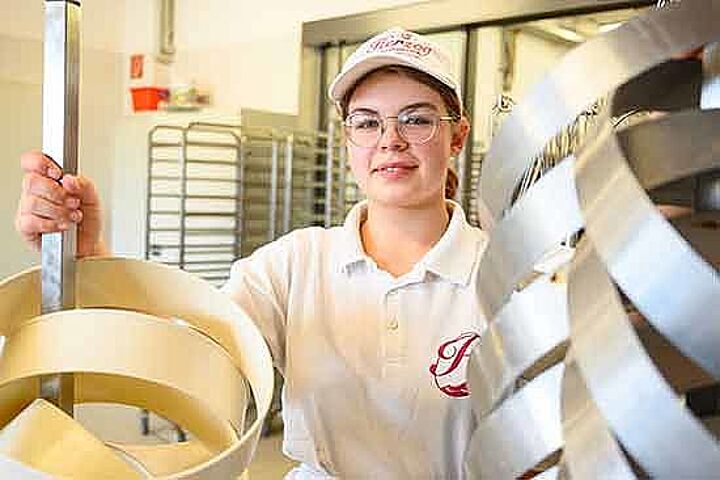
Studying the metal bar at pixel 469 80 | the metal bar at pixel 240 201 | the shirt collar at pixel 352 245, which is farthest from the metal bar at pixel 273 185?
the shirt collar at pixel 352 245


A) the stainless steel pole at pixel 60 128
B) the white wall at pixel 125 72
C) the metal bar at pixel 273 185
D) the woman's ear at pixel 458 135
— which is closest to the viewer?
the stainless steel pole at pixel 60 128

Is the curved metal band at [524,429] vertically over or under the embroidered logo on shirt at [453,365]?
over

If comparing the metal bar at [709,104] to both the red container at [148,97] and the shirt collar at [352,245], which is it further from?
the red container at [148,97]

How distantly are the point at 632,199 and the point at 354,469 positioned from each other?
72 cm

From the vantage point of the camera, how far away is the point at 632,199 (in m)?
0.24

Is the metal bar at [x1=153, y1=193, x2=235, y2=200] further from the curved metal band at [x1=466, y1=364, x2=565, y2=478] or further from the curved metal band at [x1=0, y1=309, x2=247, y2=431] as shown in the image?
the curved metal band at [x1=466, y1=364, x2=565, y2=478]

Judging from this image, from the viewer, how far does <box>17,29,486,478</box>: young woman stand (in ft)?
2.89

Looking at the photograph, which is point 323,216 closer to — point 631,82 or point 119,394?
point 119,394

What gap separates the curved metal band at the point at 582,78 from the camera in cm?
26

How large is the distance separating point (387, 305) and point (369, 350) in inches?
2.3

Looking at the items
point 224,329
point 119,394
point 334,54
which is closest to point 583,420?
point 224,329

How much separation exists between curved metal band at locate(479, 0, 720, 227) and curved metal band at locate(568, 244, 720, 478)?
51 millimetres

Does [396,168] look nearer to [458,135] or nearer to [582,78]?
[458,135]

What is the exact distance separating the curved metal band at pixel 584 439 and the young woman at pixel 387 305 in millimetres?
599
